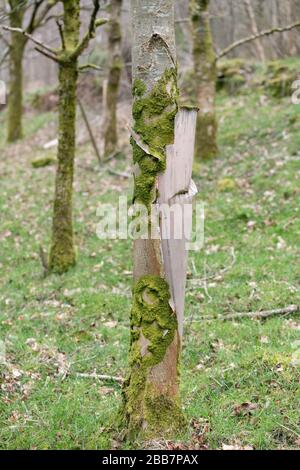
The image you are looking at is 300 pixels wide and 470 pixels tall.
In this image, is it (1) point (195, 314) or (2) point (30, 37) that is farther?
(2) point (30, 37)

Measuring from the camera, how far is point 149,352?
3.85 m

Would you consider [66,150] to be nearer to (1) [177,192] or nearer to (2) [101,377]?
(2) [101,377]

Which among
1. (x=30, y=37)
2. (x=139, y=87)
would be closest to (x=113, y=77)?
(x=30, y=37)

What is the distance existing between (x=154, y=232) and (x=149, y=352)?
32.6 inches

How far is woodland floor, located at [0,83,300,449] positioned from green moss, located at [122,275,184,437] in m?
0.18

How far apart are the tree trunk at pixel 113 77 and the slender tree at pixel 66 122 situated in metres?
7.02

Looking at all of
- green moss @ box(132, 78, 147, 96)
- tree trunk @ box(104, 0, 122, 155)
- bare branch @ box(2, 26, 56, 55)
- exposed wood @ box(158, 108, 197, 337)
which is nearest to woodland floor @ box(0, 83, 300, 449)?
exposed wood @ box(158, 108, 197, 337)

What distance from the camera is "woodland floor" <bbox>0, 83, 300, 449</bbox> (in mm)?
4473

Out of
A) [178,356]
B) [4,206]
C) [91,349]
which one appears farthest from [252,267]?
[4,206]

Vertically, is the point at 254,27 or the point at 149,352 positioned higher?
the point at 254,27

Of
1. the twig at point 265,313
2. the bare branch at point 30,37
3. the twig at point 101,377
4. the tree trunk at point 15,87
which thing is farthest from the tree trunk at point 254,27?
the twig at point 101,377
